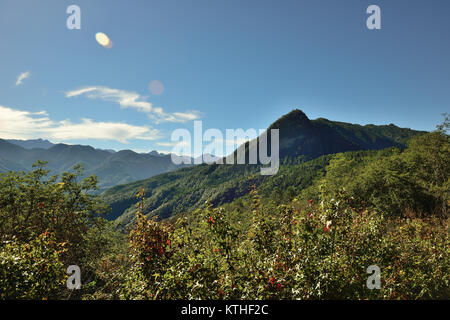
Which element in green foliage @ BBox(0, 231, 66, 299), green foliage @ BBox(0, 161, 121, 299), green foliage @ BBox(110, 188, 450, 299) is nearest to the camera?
green foliage @ BBox(110, 188, 450, 299)

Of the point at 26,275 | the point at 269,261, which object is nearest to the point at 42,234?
the point at 26,275

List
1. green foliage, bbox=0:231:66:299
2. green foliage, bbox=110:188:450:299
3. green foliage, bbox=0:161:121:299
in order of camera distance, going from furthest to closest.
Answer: green foliage, bbox=0:161:121:299, green foliage, bbox=0:231:66:299, green foliage, bbox=110:188:450:299

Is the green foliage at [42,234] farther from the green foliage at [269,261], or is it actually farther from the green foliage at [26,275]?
the green foliage at [269,261]

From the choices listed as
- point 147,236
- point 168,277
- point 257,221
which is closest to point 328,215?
point 257,221

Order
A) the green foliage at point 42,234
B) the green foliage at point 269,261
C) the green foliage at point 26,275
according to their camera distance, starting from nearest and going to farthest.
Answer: the green foliage at point 269,261 → the green foliage at point 26,275 → the green foliage at point 42,234

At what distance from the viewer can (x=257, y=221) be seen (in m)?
6.89

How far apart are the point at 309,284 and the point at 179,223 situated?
4.03 meters

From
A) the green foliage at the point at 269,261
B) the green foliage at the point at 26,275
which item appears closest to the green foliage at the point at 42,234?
the green foliage at the point at 26,275

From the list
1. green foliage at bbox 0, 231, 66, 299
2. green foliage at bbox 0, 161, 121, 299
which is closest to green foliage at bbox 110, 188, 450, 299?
green foliage at bbox 0, 231, 66, 299

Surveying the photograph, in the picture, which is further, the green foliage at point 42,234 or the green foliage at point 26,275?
the green foliage at point 42,234

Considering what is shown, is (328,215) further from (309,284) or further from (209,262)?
(209,262)

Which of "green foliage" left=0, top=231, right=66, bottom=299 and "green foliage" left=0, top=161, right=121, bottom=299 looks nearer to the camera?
"green foliage" left=0, top=231, right=66, bottom=299

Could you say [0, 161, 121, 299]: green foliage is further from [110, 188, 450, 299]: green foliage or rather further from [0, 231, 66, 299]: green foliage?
[110, 188, 450, 299]: green foliage

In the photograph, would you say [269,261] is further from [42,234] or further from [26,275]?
[42,234]
